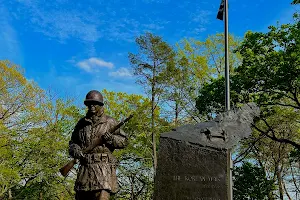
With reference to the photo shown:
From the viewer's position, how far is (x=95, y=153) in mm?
5750

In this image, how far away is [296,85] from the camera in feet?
51.3

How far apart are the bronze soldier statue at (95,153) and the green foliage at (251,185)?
16159 millimetres

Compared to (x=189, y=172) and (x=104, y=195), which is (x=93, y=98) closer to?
(x=104, y=195)

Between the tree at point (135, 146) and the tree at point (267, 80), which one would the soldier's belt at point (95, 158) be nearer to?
the tree at point (267, 80)

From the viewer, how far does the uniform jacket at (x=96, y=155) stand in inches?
219

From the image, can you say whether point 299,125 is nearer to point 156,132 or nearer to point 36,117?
point 156,132

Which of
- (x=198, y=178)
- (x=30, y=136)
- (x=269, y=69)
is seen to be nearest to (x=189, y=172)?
(x=198, y=178)

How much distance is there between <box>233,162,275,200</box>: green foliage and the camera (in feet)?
68.4

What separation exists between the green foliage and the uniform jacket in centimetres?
1615

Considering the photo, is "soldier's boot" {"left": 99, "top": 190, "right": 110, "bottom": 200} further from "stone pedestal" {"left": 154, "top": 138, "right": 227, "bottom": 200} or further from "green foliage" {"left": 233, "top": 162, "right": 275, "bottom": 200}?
"green foliage" {"left": 233, "top": 162, "right": 275, "bottom": 200}

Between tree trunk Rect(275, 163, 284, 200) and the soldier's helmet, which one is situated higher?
tree trunk Rect(275, 163, 284, 200)

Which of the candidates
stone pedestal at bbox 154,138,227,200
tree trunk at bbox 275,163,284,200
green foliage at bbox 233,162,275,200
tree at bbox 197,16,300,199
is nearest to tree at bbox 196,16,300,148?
tree at bbox 197,16,300,199

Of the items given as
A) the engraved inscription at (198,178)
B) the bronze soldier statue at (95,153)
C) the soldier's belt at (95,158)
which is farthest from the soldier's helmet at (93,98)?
the engraved inscription at (198,178)

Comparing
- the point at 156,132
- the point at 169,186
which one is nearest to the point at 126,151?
the point at 156,132
